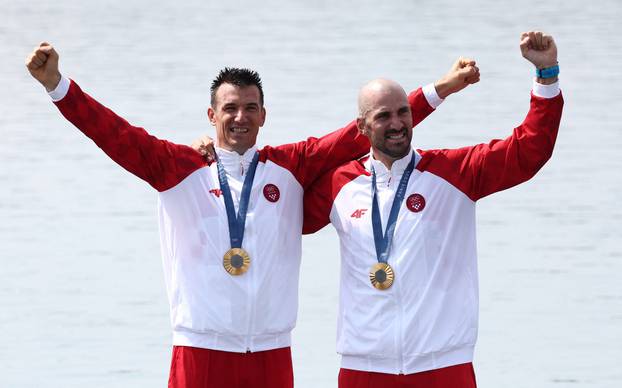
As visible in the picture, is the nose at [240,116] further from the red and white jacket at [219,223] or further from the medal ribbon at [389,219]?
the medal ribbon at [389,219]

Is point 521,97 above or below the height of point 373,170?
above

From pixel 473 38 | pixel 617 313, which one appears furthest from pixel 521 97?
pixel 617 313

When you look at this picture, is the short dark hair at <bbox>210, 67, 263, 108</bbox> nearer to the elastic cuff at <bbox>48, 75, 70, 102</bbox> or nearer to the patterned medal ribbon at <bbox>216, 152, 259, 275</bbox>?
the patterned medal ribbon at <bbox>216, 152, 259, 275</bbox>

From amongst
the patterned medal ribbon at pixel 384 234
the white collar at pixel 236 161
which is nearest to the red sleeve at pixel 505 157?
the patterned medal ribbon at pixel 384 234

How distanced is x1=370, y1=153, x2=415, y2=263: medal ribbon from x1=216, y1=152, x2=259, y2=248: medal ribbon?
0.46 meters

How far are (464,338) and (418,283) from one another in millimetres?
248

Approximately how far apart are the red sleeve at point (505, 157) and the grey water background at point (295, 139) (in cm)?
266

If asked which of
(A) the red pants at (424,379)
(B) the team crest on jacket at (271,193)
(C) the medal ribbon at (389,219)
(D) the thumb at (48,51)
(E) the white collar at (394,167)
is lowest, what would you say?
(A) the red pants at (424,379)

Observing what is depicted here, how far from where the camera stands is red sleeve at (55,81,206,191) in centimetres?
575

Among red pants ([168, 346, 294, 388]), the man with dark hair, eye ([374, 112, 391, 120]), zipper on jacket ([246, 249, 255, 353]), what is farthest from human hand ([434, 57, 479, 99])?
red pants ([168, 346, 294, 388])

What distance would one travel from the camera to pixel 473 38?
18328 millimetres

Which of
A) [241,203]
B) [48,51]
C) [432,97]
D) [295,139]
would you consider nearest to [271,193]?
[241,203]

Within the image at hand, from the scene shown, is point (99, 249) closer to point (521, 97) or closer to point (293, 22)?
point (521, 97)

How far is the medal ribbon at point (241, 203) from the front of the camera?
19.1ft
